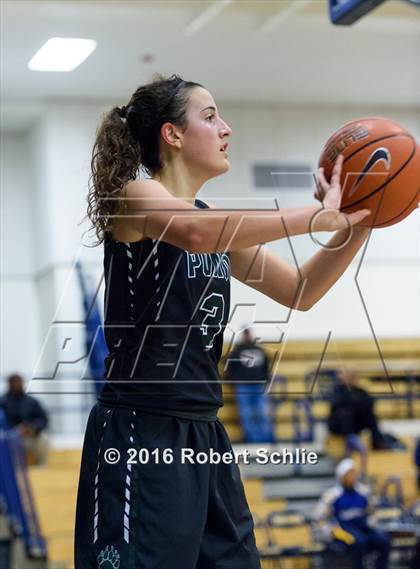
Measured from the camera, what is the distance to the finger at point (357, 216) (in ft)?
8.01

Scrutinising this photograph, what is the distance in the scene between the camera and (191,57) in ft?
35.0

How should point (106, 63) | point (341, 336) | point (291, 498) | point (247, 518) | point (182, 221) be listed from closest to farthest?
1. point (182, 221)
2. point (247, 518)
3. point (291, 498)
4. point (106, 63)
5. point (341, 336)

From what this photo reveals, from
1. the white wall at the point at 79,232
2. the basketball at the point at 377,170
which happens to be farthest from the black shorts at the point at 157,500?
the white wall at the point at 79,232

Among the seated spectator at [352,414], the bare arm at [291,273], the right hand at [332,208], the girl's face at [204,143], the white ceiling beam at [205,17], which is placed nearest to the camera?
the right hand at [332,208]

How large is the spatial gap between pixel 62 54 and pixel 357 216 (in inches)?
307

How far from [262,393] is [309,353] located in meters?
1.43

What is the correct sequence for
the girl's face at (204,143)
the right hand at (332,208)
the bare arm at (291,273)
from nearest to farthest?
the right hand at (332,208)
the girl's face at (204,143)
the bare arm at (291,273)

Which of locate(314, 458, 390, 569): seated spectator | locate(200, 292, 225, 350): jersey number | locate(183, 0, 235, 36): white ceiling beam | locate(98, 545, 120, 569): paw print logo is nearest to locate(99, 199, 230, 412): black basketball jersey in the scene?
locate(200, 292, 225, 350): jersey number

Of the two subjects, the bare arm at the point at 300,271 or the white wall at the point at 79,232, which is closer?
the bare arm at the point at 300,271

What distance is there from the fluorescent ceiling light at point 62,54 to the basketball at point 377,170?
701 cm

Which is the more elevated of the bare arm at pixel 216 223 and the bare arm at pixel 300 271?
the bare arm at pixel 216 223

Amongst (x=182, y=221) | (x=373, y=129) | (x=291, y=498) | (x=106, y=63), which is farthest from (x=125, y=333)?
(x=106, y=63)

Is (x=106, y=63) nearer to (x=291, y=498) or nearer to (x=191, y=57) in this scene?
(x=191, y=57)

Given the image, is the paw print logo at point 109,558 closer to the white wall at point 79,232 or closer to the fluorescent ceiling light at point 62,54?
the fluorescent ceiling light at point 62,54
